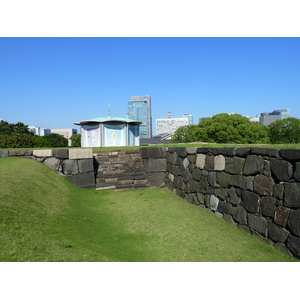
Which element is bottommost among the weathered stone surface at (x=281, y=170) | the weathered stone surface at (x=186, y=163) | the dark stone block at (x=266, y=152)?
the weathered stone surface at (x=186, y=163)

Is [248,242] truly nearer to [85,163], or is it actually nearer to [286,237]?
[286,237]

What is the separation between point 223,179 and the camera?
5.46 meters

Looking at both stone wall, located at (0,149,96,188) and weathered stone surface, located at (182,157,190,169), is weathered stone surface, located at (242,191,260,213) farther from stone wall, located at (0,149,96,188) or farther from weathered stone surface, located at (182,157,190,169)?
stone wall, located at (0,149,96,188)

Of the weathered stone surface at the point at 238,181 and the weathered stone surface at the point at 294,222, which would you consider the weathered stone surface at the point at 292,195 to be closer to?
the weathered stone surface at the point at 294,222

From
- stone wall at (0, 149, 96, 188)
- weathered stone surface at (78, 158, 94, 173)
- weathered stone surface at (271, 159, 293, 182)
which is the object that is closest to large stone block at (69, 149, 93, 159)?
stone wall at (0, 149, 96, 188)

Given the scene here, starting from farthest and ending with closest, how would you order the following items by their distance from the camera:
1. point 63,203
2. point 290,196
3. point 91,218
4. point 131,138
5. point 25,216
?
point 131,138 → point 63,203 → point 91,218 → point 25,216 → point 290,196

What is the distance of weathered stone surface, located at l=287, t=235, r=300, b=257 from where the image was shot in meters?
3.41

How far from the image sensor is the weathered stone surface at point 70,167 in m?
8.34

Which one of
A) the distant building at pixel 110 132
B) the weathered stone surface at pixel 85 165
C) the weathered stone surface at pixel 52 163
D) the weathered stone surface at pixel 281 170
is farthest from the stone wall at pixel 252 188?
the distant building at pixel 110 132

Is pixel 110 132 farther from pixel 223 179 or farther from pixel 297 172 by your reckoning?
pixel 297 172

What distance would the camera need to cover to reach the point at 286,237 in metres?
3.64

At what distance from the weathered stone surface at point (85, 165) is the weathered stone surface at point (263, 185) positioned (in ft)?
18.6

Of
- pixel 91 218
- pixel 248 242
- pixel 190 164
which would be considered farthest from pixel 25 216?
pixel 190 164

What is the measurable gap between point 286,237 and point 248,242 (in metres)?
0.65
